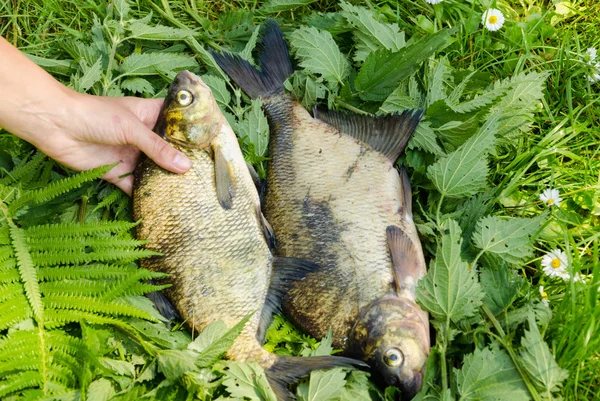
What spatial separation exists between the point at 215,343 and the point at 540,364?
1.61m

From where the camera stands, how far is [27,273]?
3.06 metres

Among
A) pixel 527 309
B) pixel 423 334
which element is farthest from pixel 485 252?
pixel 423 334

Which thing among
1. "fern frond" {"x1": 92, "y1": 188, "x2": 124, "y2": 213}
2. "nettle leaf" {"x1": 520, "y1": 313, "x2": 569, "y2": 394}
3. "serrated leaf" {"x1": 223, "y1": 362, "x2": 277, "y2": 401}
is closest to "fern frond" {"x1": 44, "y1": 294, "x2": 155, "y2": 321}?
"serrated leaf" {"x1": 223, "y1": 362, "x2": 277, "y2": 401}

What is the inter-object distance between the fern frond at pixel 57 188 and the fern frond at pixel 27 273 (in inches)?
7.1

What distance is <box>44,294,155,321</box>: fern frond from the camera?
9.73 ft

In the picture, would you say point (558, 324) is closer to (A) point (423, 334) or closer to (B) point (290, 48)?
(A) point (423, 334)

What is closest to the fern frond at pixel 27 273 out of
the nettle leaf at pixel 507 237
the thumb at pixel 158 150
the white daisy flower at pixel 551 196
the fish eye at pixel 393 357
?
the thumb at pixel 158 150

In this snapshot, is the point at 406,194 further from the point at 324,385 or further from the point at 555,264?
the point at 324,385

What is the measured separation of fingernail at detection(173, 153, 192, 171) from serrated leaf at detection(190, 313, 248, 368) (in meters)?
0.92

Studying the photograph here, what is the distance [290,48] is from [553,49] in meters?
1.85

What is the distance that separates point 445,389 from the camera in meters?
2.88

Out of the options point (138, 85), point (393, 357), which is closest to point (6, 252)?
point (138, 85)

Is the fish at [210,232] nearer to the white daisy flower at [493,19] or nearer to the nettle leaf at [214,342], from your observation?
the nettle leaf at [214,342]

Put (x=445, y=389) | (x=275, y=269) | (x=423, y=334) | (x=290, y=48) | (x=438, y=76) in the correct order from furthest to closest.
Result: (x=290, y=48)
(x=438, y=76)
(x=275, y=269)
(x=423, y=334)
(x=445, y=389)
